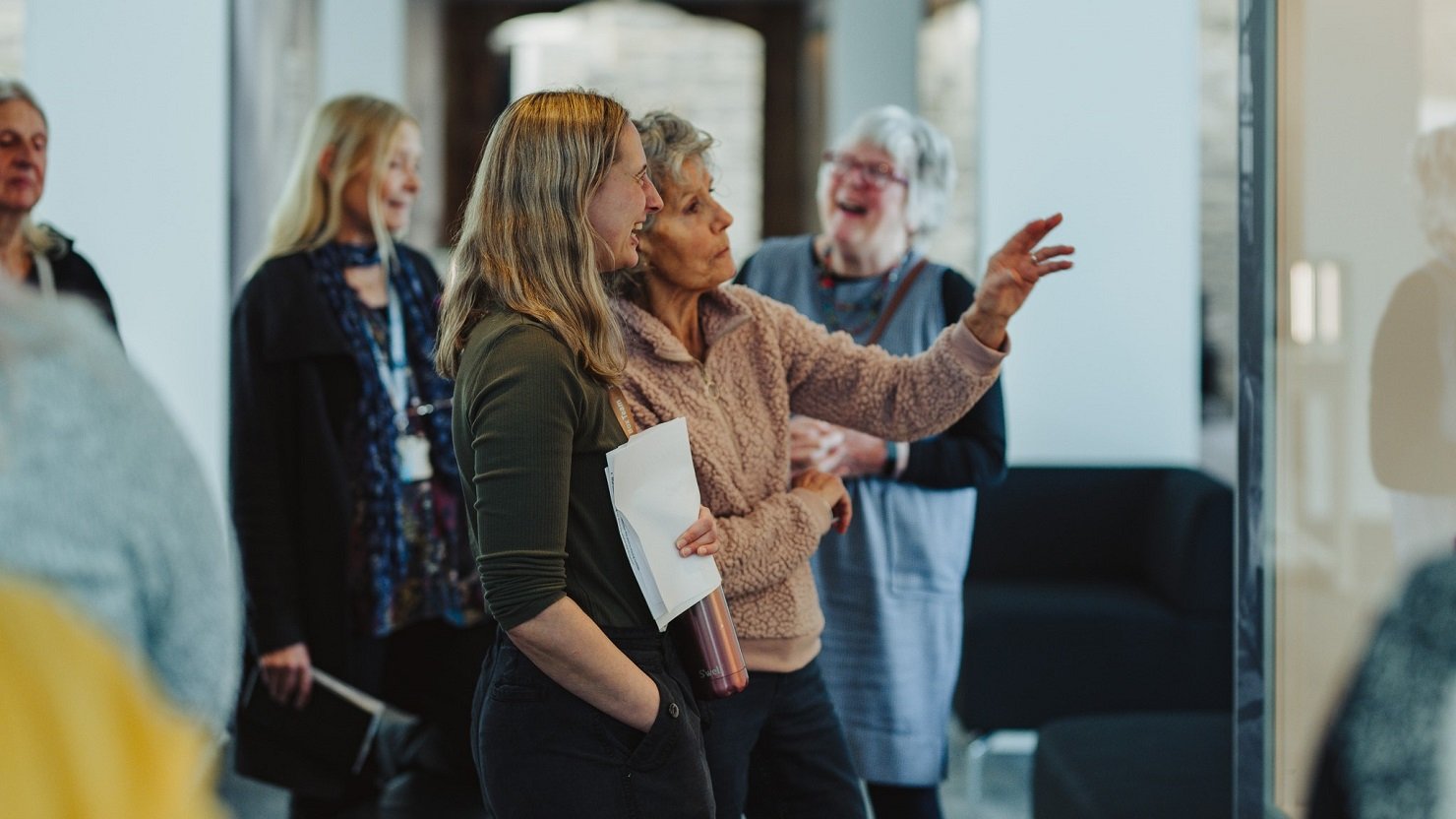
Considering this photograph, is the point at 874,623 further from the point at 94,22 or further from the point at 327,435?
the point at 94,22

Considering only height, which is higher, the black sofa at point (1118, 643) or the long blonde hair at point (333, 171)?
the long blonde hair at point (333, 171)

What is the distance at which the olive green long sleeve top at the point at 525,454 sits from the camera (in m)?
1.59

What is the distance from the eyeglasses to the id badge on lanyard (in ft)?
2.87

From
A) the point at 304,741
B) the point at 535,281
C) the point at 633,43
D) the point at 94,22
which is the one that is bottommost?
→ the point at 304,741

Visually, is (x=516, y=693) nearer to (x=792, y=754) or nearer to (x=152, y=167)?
(x=792, y=754)

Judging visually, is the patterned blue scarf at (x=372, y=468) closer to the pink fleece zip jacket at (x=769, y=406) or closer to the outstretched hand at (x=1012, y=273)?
the pink fleece zip jacket at (x=769, y=406)

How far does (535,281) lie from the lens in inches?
66.3

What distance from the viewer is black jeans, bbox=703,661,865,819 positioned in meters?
1.95

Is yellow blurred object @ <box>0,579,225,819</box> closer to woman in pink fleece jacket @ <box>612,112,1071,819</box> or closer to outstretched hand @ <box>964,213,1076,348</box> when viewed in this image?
woman in pink fleece jacket @ <box>612,112,1071,819</box>

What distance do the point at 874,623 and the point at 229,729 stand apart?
2284 mm

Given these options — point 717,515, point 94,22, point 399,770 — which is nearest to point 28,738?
point 717,515

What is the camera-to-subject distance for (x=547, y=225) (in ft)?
5.56

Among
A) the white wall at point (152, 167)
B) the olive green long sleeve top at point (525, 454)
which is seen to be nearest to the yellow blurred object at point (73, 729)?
the olive green long sleeve top at point (525, 454)

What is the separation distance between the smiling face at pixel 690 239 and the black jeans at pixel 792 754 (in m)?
0.52
